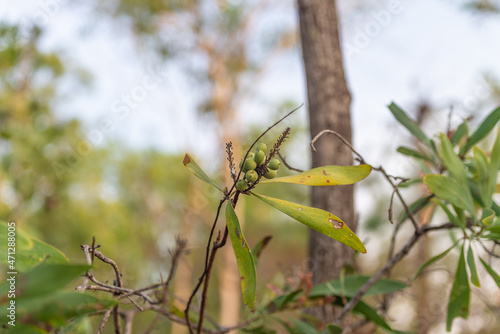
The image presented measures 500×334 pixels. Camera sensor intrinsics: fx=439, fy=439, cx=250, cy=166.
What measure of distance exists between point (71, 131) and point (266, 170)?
5.05 m

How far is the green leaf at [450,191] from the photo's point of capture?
0.60 metres

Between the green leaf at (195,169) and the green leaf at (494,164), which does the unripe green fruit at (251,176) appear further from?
the green leaf at (494,164)

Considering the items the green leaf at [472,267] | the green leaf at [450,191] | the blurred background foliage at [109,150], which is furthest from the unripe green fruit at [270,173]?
the blurred background foliage at [109,150]

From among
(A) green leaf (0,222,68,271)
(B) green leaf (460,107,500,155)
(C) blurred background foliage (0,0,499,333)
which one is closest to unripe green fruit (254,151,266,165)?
(A) green leaf (0,222,68,271)

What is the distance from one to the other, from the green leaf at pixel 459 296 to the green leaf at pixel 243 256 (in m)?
0.35

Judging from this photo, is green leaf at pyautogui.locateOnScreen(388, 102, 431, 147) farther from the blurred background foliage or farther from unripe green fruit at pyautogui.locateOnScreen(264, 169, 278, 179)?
the blurred background foliage

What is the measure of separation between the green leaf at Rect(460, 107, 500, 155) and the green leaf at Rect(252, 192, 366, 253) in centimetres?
40

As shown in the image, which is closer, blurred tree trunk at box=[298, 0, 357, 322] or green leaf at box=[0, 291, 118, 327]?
green leaf at box=[0, 291, 118, 327]

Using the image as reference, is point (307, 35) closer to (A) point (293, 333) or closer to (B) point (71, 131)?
(A) point (293, 333)

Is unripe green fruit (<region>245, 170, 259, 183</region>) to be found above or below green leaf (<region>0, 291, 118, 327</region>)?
above

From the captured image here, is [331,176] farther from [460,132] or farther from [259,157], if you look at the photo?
[460,132]

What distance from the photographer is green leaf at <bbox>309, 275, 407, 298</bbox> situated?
0.73 m

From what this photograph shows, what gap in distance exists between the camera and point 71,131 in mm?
5082

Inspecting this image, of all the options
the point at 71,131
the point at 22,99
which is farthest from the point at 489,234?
the point at 71,131
